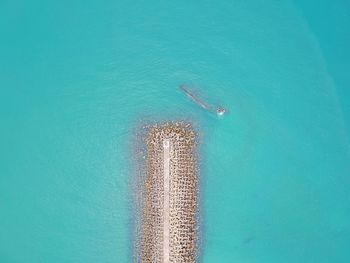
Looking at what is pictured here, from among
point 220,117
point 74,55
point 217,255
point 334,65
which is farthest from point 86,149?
point 334,65

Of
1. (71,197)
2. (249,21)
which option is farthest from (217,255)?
(249,21)

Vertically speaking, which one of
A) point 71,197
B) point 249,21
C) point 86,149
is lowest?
point 71,197

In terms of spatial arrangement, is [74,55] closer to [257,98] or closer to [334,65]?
[257,98]

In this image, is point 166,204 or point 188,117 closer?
point 166,204

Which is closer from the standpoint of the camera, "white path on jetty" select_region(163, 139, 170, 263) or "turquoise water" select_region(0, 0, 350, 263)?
"white path on jetty" select_region(163, 139, 170, 263)

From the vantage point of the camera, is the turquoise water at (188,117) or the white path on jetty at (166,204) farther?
the turquoise water at (188,117)

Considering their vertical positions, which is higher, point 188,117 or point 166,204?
point 188,117

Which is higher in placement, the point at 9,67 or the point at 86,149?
the point at 9,67
